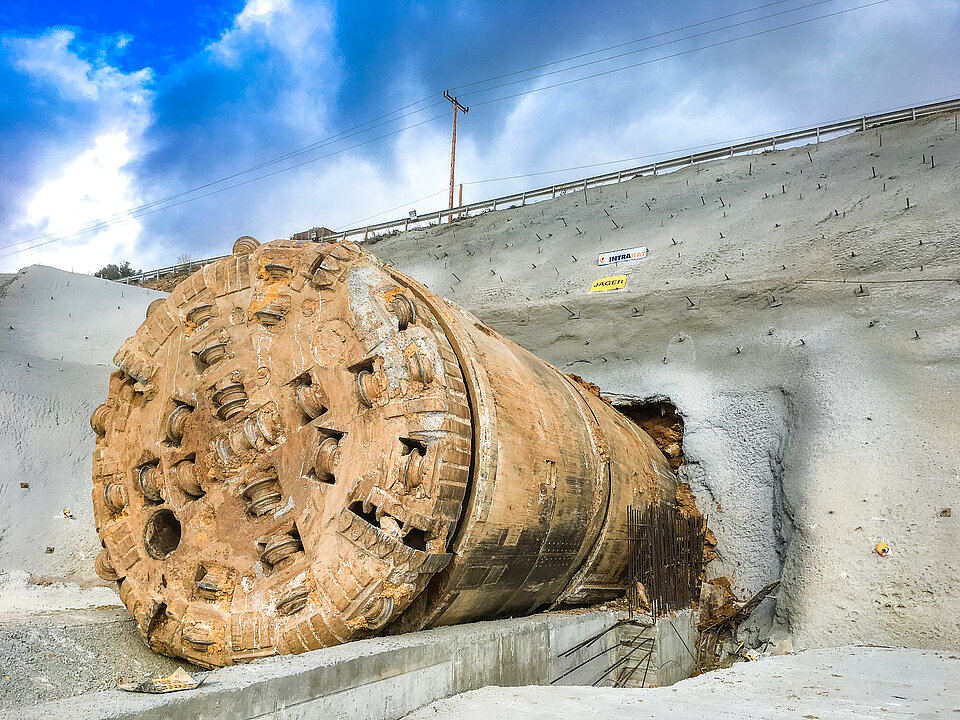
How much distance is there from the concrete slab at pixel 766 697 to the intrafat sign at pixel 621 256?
7.21 meters

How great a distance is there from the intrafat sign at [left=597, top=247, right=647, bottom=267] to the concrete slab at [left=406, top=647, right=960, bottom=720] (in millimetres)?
7206

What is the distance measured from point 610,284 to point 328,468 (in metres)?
7.44

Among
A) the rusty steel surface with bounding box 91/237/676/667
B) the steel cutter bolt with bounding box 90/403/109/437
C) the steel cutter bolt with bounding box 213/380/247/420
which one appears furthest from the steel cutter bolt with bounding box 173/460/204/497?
the steel cutter bolt with bounding box 90/403/109/437

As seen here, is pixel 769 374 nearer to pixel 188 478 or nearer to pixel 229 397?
pixel 229 397

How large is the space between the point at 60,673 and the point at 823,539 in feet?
19.8

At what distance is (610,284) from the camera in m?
A: 10.9

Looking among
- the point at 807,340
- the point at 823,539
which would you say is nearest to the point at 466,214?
the point at 807,340

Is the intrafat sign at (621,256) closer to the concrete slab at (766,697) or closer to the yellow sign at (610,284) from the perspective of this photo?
the yellow sign at (610,284)

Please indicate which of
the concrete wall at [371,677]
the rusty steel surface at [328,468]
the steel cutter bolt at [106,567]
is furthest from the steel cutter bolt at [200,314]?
the concrete wall at [371,677]

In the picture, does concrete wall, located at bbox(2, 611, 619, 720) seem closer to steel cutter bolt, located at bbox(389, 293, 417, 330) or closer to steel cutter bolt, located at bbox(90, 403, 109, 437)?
steel cutter bolt, located at bbox(389, 293, 417, 330)

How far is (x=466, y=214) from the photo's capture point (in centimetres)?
1739

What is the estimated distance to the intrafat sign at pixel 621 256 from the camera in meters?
11.3

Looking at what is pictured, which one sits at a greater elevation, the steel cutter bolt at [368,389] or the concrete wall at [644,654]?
the steel cutter bolt at [368,389]

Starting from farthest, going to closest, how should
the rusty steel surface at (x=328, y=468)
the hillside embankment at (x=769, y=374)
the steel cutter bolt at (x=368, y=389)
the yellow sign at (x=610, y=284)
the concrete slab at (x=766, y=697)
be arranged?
the yellow sign at (x=610, y=284) < the hillside embankment at (x=769, y=374) < the steel cutter bolt at (x=368, y=389) < the rusty steel surface at (x=328, y=468) < the concrete slab at (x=766, y=697)
